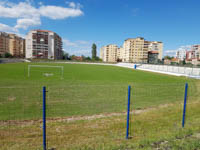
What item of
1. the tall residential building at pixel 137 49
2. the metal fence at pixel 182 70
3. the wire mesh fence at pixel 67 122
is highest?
the tall residential building at pixel 137 49

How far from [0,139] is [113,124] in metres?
3.68

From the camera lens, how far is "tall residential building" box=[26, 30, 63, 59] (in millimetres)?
102500

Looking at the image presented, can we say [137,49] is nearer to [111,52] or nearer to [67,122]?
[111,52]

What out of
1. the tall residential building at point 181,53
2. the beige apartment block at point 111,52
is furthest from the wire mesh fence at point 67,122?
the tall residential building at point 181,53

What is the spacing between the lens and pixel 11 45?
11931 centimetres

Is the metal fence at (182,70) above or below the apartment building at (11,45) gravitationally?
below

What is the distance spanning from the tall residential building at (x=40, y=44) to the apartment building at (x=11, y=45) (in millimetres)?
24052

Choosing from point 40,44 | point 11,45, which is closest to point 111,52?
point 40,44

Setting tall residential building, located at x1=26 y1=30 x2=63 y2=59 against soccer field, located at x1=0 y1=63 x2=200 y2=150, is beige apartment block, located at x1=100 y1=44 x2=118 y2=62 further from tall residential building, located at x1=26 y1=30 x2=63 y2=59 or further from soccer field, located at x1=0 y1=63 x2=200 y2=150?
soccer field, located at x1=0 y1=63 x2=200 y2=150

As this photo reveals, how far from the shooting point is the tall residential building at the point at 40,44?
336 feet

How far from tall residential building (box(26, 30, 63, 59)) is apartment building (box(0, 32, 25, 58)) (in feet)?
78.9

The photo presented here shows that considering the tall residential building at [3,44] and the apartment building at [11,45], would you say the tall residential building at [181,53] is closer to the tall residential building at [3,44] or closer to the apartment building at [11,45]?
the apartment building at [11,45]

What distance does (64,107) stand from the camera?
7.13 metres

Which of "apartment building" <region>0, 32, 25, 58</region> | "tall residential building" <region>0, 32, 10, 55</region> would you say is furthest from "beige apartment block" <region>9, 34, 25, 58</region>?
"tall residential building" <region>0, 32, 10, 55</region>
